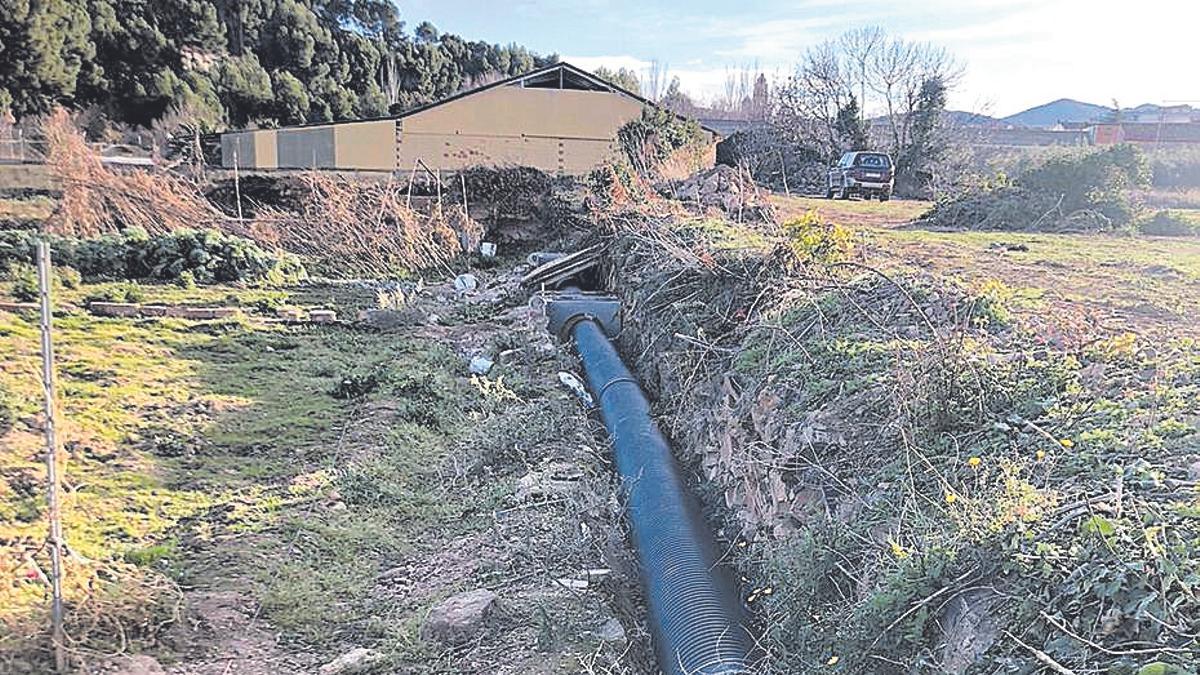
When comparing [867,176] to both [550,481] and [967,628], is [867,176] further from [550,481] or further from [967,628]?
[967,628]

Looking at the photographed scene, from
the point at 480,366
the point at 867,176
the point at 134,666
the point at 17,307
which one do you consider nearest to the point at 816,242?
the point at 480,366

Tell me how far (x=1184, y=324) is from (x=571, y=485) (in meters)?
4.04

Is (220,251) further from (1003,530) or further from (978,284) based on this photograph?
(1003,530)

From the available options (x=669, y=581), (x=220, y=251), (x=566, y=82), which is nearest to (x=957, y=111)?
(x=566, y=82)

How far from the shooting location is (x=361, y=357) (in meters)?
10.2

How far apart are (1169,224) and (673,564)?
10083 mm

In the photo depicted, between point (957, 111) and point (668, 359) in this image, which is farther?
point (957, 111)

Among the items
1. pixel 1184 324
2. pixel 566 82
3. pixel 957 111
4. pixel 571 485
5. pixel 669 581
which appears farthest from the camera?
pixel 957 111

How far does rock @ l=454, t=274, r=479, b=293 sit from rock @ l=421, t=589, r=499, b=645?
10.4 metres

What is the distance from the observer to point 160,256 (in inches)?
548

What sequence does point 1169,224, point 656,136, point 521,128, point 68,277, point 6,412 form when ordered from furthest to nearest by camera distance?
point 521,128 < point 656,136 < point 68,277 < point 1169,224 < point 6,412

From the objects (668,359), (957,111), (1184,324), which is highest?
(957,111)

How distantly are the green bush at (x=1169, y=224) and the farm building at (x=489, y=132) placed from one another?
1643cm

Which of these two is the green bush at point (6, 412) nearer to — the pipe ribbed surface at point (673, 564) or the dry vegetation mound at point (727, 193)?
the pipe ribbed surface at point (673, 564)
